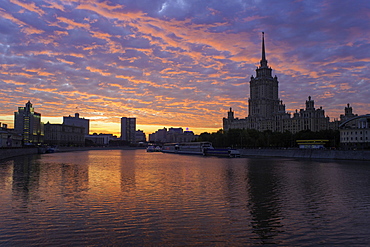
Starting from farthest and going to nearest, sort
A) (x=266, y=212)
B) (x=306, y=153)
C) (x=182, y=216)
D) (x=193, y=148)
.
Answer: (x=193, y=148), (x=306, y=153), (x=266, y=212), (x=182, y=216)

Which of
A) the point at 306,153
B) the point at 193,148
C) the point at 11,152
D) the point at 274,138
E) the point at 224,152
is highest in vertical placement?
the point at 274,138

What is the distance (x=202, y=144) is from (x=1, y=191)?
11887 centimetres

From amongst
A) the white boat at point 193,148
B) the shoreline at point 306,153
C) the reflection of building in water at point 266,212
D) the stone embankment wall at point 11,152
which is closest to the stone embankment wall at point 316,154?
the shoreline at point 306,153

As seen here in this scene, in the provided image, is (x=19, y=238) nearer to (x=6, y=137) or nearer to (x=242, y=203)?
(x=242, y=203)

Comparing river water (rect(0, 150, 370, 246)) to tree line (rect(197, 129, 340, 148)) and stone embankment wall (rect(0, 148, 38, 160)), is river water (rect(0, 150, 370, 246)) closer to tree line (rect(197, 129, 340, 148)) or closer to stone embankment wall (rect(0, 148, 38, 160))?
stone embankment wall (rect(0, 148, 38, 160))

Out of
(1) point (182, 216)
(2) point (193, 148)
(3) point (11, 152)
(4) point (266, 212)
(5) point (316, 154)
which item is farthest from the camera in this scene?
(2) point (193, 148)

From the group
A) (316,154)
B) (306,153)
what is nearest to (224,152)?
(306,153)

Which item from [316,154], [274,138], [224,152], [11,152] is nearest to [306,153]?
[316,154]

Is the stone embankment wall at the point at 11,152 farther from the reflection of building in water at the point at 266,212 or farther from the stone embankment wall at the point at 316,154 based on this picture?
the stone embankment wall at the point at 316,154

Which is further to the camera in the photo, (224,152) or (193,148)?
(193,148)

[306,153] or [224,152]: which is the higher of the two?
[306,153]

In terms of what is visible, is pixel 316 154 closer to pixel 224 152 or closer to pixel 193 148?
Answer: pixel 224 152

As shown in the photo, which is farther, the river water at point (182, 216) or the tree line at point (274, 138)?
the tree line at point (274, 138)

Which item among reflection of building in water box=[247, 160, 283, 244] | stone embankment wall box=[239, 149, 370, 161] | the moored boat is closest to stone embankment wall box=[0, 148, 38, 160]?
the moored boat
